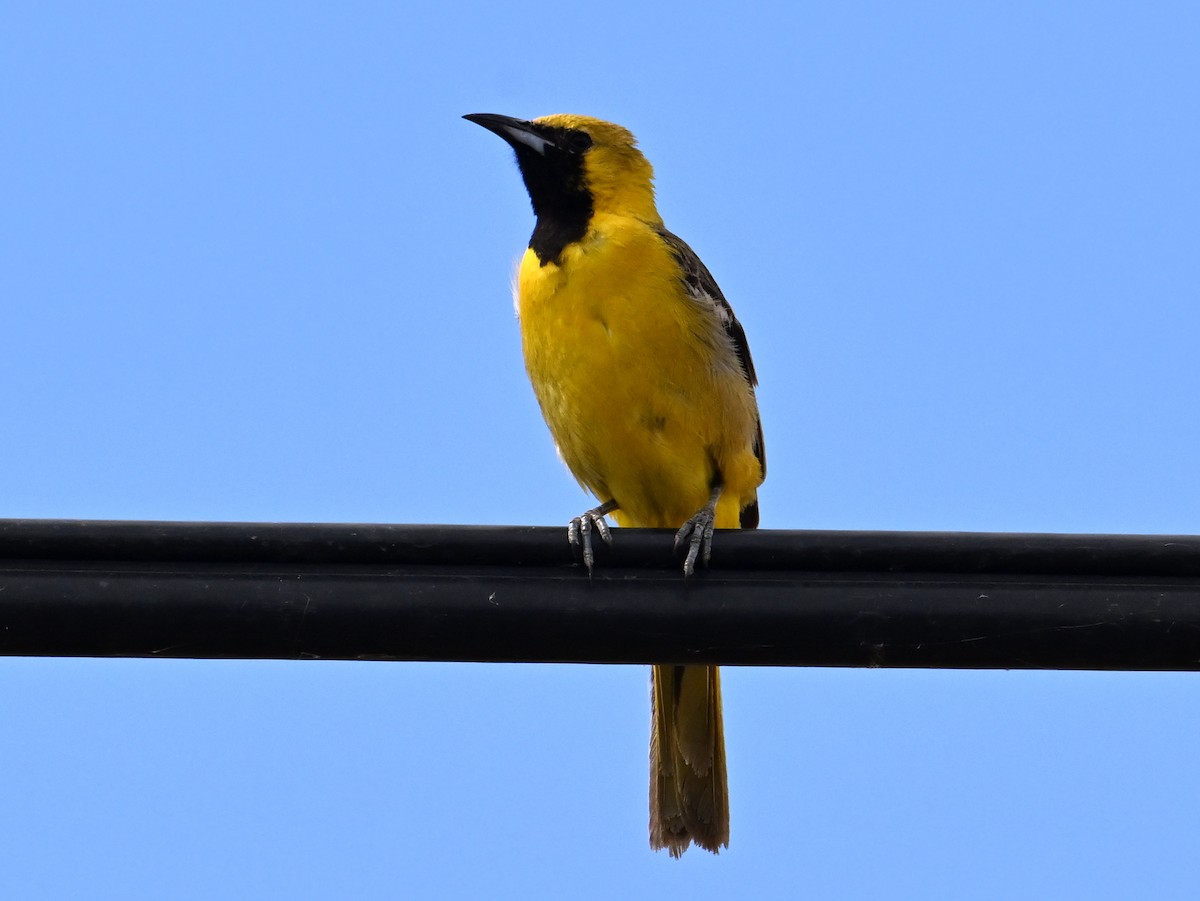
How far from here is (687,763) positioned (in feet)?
20.8

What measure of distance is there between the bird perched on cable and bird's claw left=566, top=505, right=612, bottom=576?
1.17 metres

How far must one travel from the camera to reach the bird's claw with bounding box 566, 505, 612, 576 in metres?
4.03

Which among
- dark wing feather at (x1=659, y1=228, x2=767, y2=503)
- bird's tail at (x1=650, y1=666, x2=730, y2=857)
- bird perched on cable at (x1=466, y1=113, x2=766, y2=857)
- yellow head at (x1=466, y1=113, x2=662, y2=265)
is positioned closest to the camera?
bird's tail at (x1=650, y1=666, x2=730, y2=857)

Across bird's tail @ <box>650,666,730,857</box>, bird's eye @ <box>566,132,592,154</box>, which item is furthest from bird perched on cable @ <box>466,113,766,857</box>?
bird's eye @ <box>566,132,592,154</box>

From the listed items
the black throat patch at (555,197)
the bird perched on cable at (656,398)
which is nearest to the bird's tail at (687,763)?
the bird perched on cable at (656,398)

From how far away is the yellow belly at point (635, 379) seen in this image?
21.9ft

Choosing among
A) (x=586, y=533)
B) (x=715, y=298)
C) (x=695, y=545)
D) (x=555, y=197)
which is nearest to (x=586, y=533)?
(x=586, y=533)

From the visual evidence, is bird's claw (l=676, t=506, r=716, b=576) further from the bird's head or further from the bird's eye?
the bird's eye

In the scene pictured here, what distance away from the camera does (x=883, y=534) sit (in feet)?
13.2

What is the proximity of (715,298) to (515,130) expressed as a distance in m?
1.57

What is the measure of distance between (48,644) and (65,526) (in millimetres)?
306

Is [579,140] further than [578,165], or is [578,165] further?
[579,140]

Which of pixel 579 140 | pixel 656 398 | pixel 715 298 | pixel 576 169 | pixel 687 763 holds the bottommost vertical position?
pixel 687 763

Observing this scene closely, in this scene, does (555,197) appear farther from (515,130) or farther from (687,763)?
(687,763)
